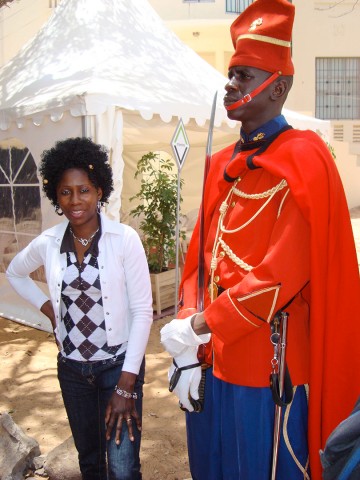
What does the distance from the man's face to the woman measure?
2.21 ft

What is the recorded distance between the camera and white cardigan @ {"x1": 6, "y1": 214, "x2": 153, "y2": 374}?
2016 millimetres

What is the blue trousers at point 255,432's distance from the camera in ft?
5.55

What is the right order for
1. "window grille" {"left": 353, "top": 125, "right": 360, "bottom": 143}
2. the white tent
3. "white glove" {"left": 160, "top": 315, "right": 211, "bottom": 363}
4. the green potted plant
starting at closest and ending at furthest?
"white glove" {"left": 160, "top": 315, "right": 211, "bottom": 363} → the white tent → the green potted plant → "window grille" {"left": 353, "top": 125, "right": 360, "bottom": 143}

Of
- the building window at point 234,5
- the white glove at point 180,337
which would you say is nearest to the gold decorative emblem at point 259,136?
the white glove at point 180,337

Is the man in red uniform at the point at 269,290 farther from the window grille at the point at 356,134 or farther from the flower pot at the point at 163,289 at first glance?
the window grille at the point at 356,134

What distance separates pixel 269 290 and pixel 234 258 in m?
0.21

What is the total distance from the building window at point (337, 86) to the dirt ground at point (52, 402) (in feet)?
39.5

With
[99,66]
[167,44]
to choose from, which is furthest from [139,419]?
[167,44]

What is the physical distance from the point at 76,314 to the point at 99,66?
3.81 m

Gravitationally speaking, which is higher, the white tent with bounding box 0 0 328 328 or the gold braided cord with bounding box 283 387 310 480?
the white tent with bounding box 0 0 328 328

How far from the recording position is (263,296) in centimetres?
155

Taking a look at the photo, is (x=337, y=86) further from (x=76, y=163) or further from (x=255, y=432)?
(x=255, y=432)

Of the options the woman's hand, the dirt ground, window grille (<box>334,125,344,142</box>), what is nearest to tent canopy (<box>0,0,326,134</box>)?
the dirt ground

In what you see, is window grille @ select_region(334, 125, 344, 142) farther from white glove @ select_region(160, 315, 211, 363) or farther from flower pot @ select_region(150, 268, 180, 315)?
white glove @ select_region(160, 315, 211, 363)
